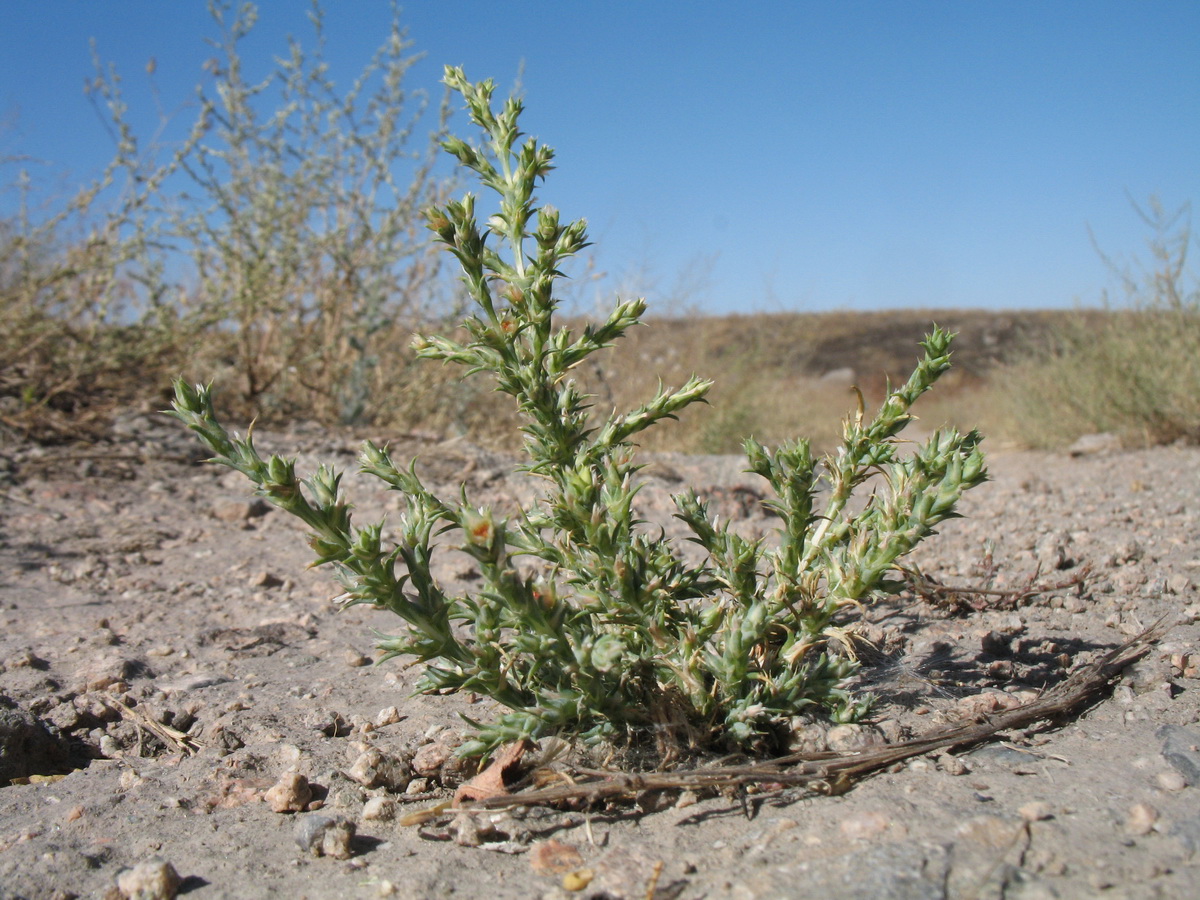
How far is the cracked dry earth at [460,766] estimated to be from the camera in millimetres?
1311

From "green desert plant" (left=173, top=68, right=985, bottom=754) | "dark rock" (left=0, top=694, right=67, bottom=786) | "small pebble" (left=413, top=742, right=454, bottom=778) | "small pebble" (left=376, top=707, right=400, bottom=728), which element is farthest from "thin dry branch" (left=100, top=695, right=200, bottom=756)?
"green desert plant" (left=173, top=68, right=985, bottom=754)

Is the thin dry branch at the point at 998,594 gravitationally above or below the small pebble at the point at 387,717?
above

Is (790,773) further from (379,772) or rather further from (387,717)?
(387,717)

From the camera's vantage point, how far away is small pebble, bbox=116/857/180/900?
4.49 feet

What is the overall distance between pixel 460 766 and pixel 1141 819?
1.16 metres

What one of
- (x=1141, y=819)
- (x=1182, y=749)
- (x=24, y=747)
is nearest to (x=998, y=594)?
(x=1182, y=749)

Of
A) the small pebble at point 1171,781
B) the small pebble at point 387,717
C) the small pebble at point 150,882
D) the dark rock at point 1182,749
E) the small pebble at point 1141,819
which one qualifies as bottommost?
the small pebble at point 150,882

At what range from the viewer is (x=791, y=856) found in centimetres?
133

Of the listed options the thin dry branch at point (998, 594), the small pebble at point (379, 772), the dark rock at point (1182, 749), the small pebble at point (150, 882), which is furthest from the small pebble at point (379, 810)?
the thin dry branch at point (998, 594)

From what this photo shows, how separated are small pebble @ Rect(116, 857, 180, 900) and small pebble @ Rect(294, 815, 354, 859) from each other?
7.8 inches

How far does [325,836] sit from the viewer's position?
149cm

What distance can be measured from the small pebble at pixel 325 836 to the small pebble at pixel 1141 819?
120 centimetres

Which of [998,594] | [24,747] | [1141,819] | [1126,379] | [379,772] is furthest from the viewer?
[1126,379]

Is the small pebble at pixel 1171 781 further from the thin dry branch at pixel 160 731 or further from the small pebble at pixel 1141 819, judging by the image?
the thin dry branch at pixel 160 731
